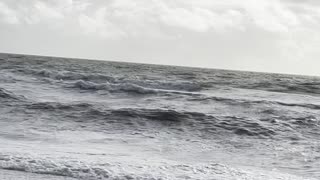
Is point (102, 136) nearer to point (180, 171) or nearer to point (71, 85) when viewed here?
point (180, 171)

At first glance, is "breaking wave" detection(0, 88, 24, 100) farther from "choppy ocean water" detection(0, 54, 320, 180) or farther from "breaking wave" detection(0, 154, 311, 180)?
"breaking wave" detection(0, 154, 311, 180)

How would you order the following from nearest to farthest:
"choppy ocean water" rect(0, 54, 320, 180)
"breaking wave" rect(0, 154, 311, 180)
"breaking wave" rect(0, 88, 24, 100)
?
"breaking wave" rect(0, 154, 311, 180) → "choppy ocean water" rect(0, 54, 320, 180) → "breaking wave" rect(0, 88, 24, 100)

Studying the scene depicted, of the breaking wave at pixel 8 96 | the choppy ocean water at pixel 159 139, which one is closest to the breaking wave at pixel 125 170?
the choppy ocean water at pixel 159 139

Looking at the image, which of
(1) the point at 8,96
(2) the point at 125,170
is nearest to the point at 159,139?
(2) the point at 125,170

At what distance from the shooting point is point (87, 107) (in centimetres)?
1531

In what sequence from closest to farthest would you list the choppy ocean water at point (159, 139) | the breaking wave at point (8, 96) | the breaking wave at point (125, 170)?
the breaking wave at point (125, 170) < the choppy ocean water at point (159, 139) < the breaking wave at point (8, 96)

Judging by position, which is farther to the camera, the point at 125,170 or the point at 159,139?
the point at 159,139

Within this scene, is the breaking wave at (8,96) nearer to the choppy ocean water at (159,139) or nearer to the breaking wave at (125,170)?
the choppy ocean water at (159,139)

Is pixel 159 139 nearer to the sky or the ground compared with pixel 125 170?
nearer to the ground

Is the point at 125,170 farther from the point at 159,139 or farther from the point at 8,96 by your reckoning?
the point at 8,96

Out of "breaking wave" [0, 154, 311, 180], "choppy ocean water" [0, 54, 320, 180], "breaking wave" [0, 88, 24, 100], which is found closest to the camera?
"breaking wave" [0, 154, 311, 180]

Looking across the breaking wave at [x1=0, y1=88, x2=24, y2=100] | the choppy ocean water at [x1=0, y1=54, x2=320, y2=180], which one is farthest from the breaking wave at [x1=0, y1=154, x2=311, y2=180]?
the breaking wave at [x1=0, y1=88, x2=24, y2=100]

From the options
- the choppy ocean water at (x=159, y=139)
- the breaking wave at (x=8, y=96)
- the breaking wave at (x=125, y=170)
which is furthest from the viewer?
the breaking wave at (x=8, y=96)

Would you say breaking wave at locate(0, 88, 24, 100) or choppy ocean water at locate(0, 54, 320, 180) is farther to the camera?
breaking wave at locate(0, 88, 24, 100)
